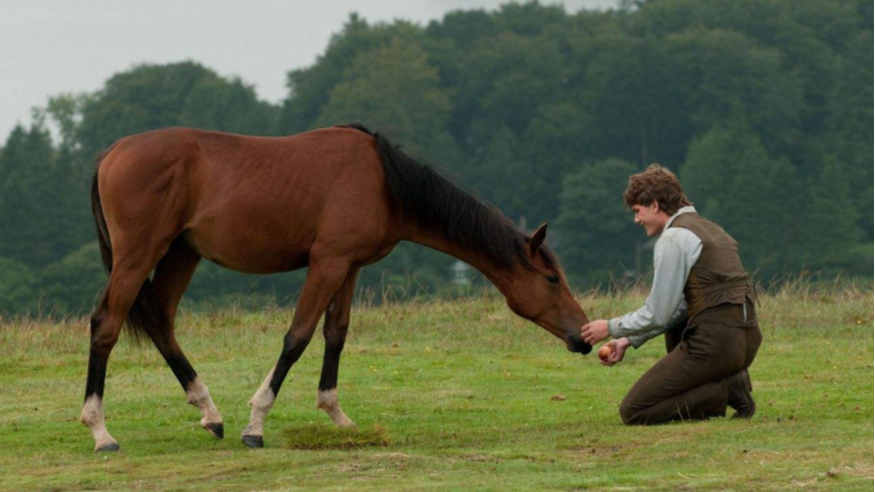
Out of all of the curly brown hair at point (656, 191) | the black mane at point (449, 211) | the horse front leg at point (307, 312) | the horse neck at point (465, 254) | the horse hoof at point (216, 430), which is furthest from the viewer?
the horse neck at point (465, 254)

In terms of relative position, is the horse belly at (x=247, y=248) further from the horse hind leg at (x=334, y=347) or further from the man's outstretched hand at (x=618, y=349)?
the man's outstretched hand at (x=618, y=349)

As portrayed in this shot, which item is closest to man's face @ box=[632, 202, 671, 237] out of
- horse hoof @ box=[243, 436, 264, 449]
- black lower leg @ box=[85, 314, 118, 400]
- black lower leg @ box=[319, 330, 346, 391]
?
black lower leg @ box=[319, 330, 346, 391]

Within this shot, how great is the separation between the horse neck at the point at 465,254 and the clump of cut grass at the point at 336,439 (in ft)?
5.16

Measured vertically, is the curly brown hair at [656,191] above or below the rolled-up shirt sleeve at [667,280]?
above

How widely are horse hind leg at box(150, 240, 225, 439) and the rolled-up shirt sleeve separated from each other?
304 centimetres

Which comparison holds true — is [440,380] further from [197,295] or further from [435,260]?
[435,260]

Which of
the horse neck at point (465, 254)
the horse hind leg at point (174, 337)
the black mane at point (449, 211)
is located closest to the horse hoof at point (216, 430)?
the horse hind leg at point (174, 337)

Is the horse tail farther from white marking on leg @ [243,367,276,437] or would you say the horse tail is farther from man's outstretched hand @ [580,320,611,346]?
man's outstretched hand @ [580,320,611,346]

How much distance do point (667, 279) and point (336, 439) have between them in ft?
8.14

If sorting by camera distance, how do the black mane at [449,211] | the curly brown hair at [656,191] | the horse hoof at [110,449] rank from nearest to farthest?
1. the horse hoof at [110,449]
2. the curly brown hair at [656,191]
3. the black mane at [449,211]

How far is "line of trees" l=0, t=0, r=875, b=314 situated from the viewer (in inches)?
3607

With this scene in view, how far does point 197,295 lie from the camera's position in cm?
6988

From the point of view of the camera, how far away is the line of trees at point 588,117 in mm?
91625

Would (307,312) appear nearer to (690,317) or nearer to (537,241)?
(537,241)
